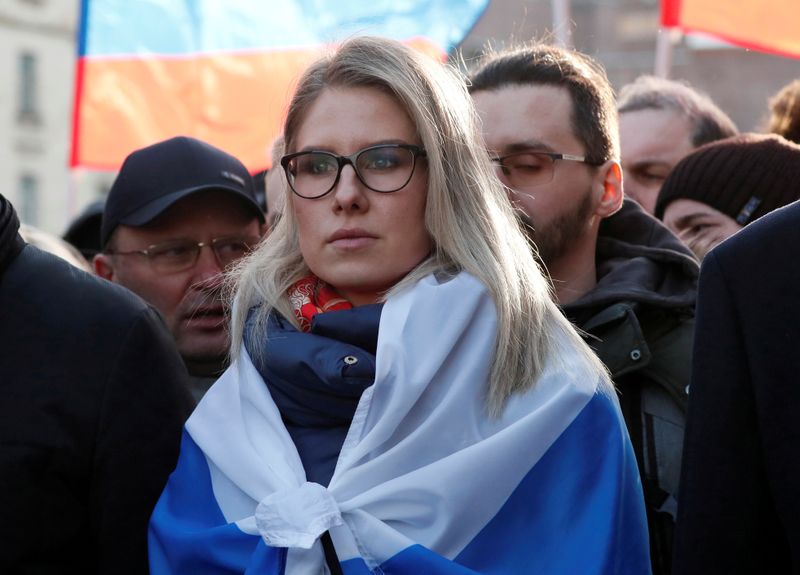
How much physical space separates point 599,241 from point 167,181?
1.27 metres

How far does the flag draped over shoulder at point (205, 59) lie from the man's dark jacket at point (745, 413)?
4297 millimetres

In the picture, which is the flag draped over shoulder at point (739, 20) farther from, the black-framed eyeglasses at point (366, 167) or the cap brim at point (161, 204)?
the black-framed eyeglasses at point (366, 167)

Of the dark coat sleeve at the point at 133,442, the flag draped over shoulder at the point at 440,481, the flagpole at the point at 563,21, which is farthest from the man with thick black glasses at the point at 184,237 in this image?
the flagpole at the point at 563,21

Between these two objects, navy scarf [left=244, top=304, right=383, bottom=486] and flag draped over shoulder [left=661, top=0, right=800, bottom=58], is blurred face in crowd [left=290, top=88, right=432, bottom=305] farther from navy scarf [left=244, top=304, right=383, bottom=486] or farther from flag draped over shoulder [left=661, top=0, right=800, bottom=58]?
flag draped over shoulder [left=661, top=0, right=800, bottom=58]

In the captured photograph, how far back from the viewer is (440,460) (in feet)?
7.72

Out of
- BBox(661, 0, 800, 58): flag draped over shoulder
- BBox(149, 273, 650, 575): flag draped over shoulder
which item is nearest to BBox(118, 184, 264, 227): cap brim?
BBox(149, 273, 650, 575): flag draped over shoulder

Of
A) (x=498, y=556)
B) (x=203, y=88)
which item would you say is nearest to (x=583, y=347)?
(x=498, y=556)

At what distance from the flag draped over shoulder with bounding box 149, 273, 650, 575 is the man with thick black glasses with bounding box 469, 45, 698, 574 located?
43 cm

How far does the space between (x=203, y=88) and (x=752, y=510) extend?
4859 mm

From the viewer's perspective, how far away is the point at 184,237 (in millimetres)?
3771

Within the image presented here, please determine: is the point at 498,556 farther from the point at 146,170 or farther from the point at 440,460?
the point at 146,170

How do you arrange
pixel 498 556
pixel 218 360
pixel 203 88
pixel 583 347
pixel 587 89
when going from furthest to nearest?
pixel 203 88 < pixel 218 360 < pixel 587 89 < pixel 583 347 < pixel 498 556

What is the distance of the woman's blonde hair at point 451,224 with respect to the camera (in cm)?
249

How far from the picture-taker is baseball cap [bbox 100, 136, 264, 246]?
376 cm
